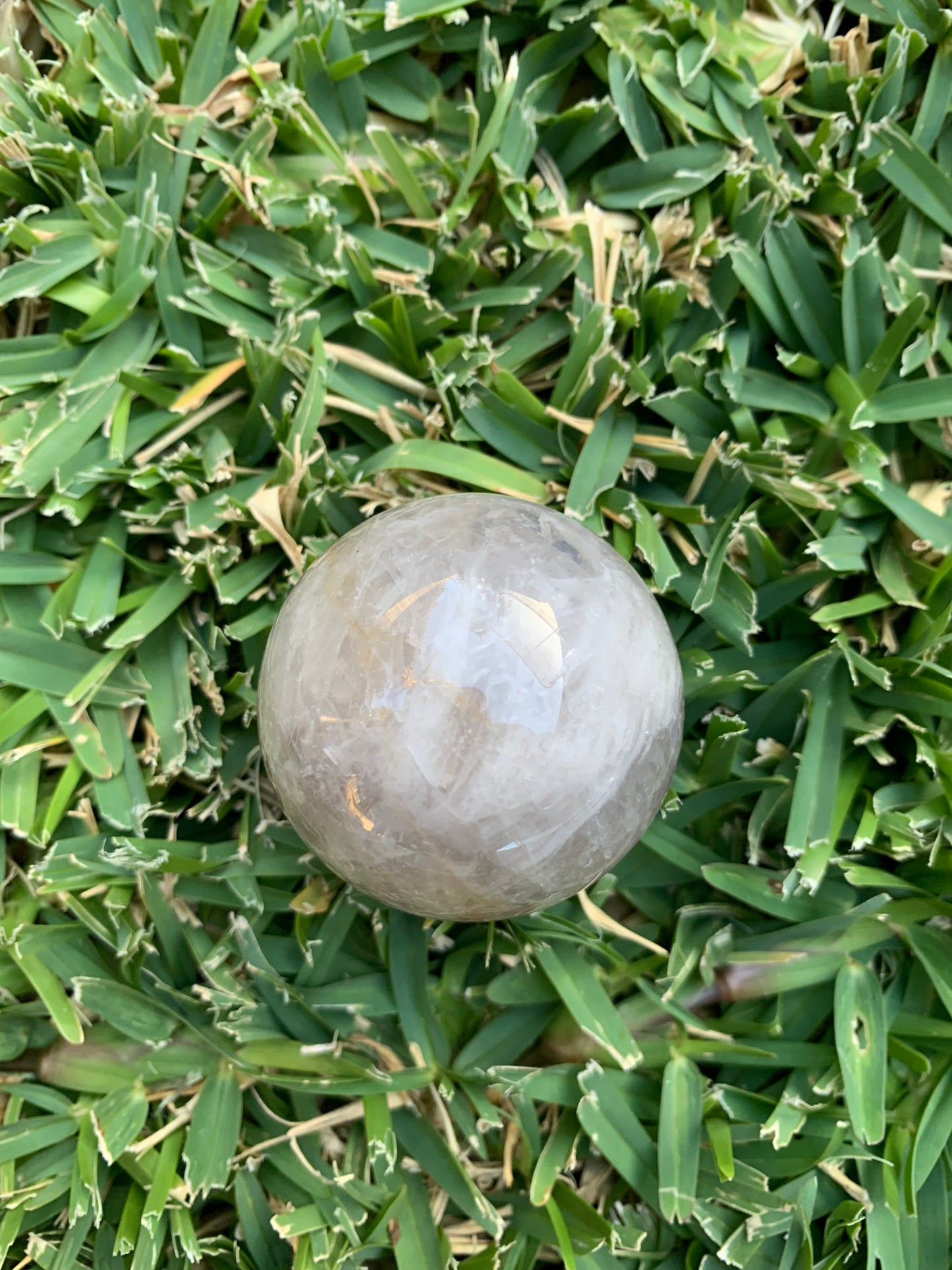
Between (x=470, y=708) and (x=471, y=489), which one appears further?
(x=471, y=489)

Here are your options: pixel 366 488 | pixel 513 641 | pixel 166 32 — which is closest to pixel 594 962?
pixel 513 641

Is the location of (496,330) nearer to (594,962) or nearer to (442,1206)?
(594,962)

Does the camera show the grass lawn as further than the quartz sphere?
Yes

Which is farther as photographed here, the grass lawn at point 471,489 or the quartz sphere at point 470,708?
the grass lawn at point 471,489
